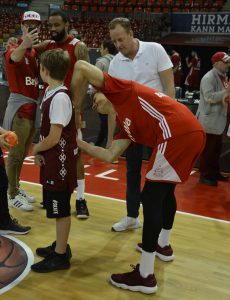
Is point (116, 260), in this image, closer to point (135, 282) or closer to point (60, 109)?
point (135, 282)

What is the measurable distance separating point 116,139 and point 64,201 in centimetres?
56

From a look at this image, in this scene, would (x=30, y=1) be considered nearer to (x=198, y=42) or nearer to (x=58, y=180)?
(x=198, y=42)

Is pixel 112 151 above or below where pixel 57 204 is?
above

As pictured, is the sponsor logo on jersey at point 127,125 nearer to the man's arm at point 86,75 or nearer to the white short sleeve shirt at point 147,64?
the man's arm at point 86,75

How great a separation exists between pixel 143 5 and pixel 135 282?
17088 mm

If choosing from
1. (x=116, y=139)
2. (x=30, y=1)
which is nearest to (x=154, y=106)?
(x=116, y=139)

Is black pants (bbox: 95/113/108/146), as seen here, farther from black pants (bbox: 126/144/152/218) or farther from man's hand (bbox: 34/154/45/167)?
man's hand (bbox: 34/154/45/167)

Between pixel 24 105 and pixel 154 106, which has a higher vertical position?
pixel 154 106

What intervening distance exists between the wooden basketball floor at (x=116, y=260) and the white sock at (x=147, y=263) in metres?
0.14

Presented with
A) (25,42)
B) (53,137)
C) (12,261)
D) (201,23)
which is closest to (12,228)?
(12,261)

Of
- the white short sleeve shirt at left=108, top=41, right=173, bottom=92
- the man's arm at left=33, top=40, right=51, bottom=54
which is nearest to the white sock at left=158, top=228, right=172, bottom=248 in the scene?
the white short sleeve shirt at left=108, top=41, right=173, bottom=92

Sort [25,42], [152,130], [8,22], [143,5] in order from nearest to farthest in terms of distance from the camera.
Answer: [152,130] → [25,42] → [143,5] → [8,22]

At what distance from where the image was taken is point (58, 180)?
288 cm

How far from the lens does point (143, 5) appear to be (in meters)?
18.3
